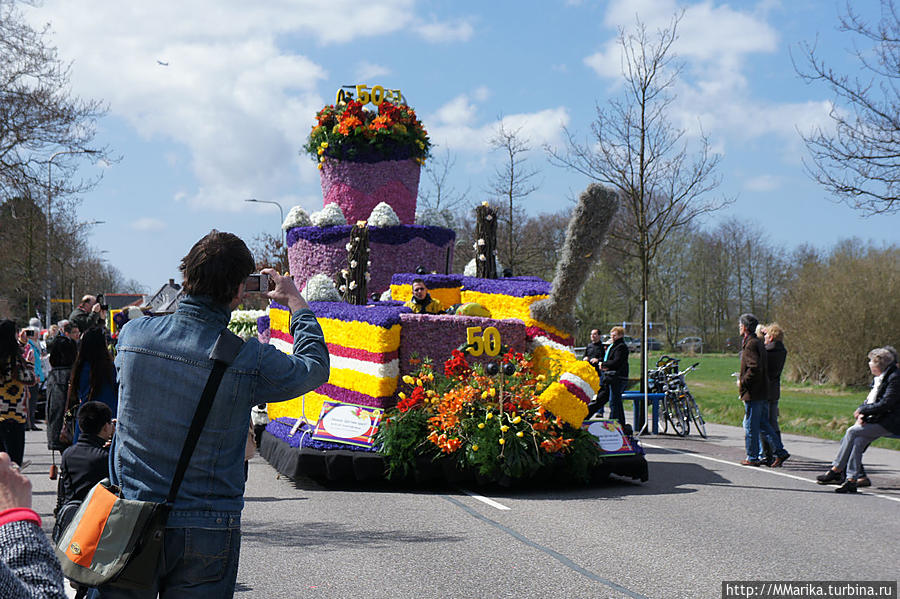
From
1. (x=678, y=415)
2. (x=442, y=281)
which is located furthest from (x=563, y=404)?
(x=678, y=415)

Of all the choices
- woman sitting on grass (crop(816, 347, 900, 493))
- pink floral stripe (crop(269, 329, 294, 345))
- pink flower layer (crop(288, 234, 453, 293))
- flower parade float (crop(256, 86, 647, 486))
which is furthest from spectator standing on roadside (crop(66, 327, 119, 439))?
pink flower layer (crop(288, 234, 453, 293))

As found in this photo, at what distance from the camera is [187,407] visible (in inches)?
121

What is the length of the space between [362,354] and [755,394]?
5875 mm

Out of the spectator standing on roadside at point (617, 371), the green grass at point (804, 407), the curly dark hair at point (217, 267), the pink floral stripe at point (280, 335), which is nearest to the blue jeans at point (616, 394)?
the spectator standing on roadside at point (617, 371)

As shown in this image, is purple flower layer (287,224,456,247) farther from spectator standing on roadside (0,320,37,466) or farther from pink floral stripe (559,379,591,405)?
spectator standing on roadside (0,320,37,466)

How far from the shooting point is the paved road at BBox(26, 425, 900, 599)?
632cm

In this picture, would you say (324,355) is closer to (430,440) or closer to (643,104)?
(430,440)

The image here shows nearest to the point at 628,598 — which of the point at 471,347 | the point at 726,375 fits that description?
the point at 471,347

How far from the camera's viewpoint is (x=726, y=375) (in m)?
39.2

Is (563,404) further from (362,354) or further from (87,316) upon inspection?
(87,316)

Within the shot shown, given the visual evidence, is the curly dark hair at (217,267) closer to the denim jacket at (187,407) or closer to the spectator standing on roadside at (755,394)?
the denim jacket at (187,407)

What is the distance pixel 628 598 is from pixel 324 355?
11.5 ft

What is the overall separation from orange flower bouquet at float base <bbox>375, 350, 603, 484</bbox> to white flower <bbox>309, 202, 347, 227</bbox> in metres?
9.71

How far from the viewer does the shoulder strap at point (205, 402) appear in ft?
9.93
